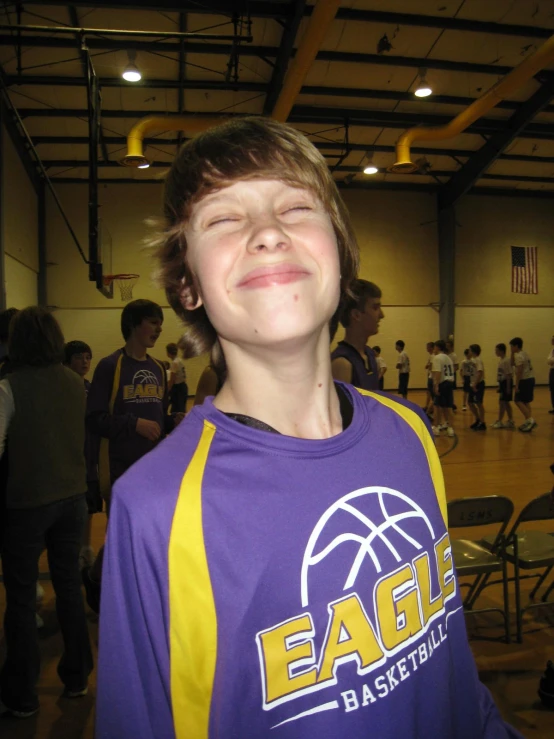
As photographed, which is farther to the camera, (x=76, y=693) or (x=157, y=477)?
(x=76, y=693)

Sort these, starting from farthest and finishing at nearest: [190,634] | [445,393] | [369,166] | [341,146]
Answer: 1. [369,166]
2. [341,146]
3. [445,393]
4. [190,634]

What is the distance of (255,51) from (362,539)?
1129cm

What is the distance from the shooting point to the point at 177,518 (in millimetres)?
794

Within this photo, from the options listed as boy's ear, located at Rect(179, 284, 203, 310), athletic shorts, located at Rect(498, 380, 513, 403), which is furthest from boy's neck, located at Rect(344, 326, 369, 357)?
athletic shorts, located at Rect(498, 380, 513, 403)

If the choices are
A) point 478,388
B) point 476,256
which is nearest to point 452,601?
point 478,388

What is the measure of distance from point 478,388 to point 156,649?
10955mm

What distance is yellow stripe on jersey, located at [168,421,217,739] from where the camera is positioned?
767mm

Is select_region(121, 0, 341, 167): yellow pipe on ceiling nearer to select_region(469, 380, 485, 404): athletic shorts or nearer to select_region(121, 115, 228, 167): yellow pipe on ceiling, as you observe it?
select_region(121, 115, 228, 167): yellow pipe on ceiling

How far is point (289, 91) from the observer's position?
10203mm

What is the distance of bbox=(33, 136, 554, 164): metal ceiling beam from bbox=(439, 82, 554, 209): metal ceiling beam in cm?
50

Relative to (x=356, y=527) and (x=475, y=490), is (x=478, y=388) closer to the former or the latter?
(x=475, y=490)

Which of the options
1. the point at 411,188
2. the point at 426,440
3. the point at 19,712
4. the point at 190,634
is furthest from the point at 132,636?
the point at 411,188

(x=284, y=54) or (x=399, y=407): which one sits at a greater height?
(x=284, y=54)

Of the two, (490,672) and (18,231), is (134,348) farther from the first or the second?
(18,231)
